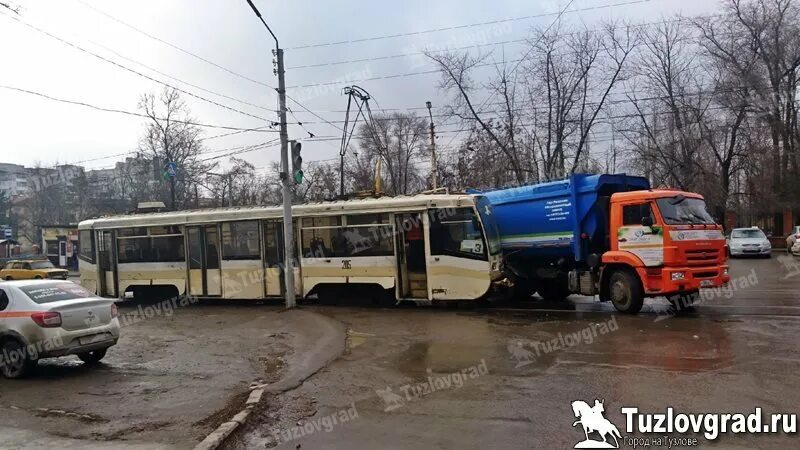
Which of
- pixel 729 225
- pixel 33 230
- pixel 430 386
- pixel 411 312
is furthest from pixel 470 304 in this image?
pixel 33 230

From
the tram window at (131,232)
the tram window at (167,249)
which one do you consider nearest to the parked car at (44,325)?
the tram window at (167,249)

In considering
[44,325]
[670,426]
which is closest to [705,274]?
[670,426]

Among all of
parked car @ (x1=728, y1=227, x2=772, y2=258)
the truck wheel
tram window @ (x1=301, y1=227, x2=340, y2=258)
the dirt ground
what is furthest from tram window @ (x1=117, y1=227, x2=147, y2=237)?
parked car @ (x1=728, y1=227, x2=772, y2=258)

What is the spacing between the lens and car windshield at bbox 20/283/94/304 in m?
9.06

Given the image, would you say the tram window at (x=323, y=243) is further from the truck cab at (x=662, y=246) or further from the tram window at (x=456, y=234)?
the truck cab at (x=662, y=246)

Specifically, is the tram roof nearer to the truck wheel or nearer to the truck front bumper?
the truck wheel

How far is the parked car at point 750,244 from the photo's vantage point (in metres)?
29.9

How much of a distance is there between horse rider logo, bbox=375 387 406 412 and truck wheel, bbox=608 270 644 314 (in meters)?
7.15

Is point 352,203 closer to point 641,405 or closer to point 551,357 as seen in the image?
point 551,357

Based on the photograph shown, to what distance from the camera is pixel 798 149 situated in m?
37.4

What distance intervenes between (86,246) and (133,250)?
2.10 metres

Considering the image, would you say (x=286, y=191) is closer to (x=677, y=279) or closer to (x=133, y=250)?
(x=133, y=250)

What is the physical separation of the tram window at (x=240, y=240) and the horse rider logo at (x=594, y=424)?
12064mm

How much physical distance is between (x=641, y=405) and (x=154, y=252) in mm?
15557
